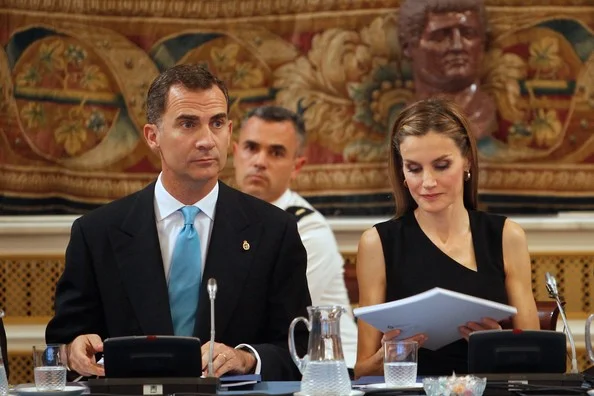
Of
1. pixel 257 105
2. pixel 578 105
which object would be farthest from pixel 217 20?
pixel 578 105

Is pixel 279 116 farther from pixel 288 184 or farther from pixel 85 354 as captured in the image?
pixel 85 354

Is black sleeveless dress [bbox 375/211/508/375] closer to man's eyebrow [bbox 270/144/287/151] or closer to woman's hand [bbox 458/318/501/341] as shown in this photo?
woman's hand [bbox 458/318/501/341]

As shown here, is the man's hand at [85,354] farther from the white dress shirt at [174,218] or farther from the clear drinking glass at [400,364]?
the clear drinking glass at [400,364]

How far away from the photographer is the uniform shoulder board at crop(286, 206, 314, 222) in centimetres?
538

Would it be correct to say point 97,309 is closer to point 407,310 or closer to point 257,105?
point 407,310

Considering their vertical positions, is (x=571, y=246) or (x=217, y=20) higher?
(x=217, y=20)

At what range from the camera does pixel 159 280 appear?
3.77 meters

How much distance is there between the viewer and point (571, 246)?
5988mm

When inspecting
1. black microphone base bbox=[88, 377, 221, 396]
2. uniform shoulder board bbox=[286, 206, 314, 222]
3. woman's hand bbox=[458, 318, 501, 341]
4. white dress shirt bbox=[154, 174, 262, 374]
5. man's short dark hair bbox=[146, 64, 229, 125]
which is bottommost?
black microphone base bbox=[88, 377, 221, 396]

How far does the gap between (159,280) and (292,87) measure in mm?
2535

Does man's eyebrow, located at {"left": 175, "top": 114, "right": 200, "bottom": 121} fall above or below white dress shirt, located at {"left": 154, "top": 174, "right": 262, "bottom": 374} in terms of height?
above

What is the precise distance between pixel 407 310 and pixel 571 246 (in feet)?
9.16

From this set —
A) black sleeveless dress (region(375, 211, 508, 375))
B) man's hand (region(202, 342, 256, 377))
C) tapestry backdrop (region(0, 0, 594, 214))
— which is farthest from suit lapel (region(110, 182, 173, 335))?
tapestry backdrop (region(0, 0, 594, 214))

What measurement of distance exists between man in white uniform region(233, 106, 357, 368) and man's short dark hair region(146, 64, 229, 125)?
1.48 m
